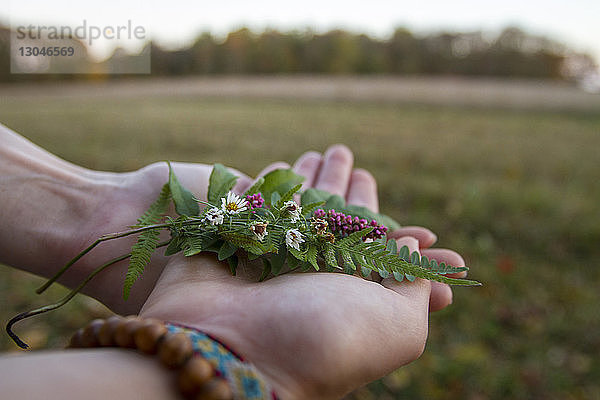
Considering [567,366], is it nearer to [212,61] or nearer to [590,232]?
[590,232]

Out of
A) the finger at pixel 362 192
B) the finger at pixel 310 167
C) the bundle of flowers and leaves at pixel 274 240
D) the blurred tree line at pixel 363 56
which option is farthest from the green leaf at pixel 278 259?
the blurred tree line at pixel 363 56

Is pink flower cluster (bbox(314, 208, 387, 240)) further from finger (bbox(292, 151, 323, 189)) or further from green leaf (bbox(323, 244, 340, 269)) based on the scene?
finger (bbox(292, 151, 323, 189))

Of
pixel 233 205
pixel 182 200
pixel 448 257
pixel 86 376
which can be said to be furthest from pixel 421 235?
pixel 86 376

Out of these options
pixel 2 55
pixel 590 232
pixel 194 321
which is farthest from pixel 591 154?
pixel 2 55

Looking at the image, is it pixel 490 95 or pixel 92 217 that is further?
pixel 490 95

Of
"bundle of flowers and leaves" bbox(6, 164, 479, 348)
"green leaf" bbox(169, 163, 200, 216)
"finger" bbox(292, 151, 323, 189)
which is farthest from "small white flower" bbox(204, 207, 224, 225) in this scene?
"finger" bbox(292, 151, 323, 189)
